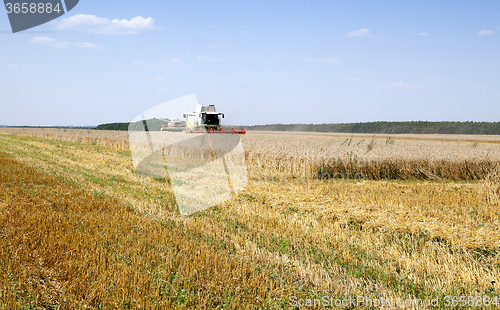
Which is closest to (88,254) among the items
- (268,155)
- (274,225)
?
(274,225)

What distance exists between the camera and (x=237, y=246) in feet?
22.1

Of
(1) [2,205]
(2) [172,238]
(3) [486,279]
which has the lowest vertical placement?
(3) [486,279]

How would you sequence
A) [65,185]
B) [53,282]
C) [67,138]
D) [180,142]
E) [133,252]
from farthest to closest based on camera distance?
[67,138]
[180,142]
[65,185]
[133,252]
[53,282]

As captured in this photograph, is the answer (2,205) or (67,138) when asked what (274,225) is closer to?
(2,205)

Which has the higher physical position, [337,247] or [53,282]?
[53,282]

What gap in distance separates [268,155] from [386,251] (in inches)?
516

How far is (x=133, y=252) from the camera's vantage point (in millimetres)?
5965

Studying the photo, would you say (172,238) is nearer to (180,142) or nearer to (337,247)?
(337,247)

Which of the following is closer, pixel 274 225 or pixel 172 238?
pixel 172 238

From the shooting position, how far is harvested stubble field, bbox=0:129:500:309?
478cm

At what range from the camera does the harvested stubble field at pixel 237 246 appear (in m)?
4.78

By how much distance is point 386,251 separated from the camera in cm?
671

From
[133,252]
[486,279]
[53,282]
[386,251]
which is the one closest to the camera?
[53,282]

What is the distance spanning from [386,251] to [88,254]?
5.41 m
